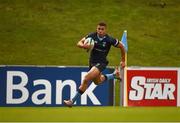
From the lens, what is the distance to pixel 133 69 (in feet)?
67.7

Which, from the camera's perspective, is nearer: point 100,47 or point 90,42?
point 90,42

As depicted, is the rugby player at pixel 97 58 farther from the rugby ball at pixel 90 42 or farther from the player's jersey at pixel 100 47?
the rugby ball at pixel 90 42

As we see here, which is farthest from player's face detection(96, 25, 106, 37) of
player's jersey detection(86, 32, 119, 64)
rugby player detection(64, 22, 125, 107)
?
player's jersey detection(86, 32, 119, 64)

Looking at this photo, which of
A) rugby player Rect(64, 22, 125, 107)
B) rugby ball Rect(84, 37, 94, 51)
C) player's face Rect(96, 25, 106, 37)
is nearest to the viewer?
rugby ball Rect(84, 37, 94, 51)

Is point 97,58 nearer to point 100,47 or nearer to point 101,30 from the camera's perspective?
point 100,47

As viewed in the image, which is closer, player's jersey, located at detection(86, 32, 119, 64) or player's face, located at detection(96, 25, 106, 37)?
player's face, located at detection(96, 25, 106, 37)

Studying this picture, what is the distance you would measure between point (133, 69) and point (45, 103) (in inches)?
117

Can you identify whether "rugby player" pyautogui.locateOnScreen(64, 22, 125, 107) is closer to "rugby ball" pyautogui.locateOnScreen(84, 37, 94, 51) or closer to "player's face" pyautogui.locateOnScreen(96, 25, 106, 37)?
"player's face" pyautogui.locateOnScreen(96, 25, 106, 37)

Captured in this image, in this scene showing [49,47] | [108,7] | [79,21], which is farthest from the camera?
[108,7]

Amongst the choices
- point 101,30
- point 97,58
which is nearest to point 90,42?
point 101,30

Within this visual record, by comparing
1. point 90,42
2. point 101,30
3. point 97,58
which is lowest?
point 97,58

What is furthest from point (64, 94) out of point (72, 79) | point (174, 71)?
point (174, 71)

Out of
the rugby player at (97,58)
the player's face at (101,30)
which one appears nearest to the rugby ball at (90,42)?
the rugby player at (97,58)

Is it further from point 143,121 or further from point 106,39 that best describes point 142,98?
point 143,121
